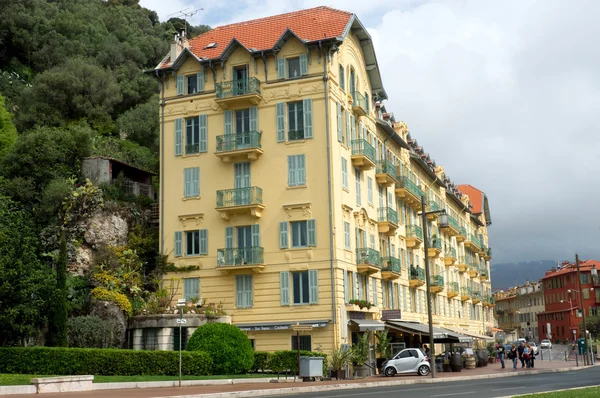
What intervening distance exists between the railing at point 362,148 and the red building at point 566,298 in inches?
3292

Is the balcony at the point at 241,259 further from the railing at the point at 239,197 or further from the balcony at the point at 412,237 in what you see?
the balcony at the point at 412,237

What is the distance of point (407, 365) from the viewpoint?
39.5 metres

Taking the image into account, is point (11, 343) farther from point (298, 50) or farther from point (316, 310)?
point (298, 50)

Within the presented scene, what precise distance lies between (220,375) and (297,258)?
28.4 feet

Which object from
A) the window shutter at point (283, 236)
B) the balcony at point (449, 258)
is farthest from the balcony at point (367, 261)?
the balcony at point (449, 258)

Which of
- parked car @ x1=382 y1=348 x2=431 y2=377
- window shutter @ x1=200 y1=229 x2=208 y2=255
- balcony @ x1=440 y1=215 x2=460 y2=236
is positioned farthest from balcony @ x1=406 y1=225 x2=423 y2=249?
window shutter @ x1=200 y1=229 x2=208 y2=255

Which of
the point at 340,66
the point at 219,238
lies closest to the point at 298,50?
the point at 340,66

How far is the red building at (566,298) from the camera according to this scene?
12400cm

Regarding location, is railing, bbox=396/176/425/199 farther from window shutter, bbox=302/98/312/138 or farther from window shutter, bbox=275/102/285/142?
window shutter, bbox=275/102/285/142

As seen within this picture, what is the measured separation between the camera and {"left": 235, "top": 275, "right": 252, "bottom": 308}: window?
135ft

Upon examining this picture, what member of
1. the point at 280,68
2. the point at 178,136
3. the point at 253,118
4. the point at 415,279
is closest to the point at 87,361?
the point at 178,136

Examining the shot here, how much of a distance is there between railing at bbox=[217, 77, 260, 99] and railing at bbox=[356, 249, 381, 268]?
36.1 ft

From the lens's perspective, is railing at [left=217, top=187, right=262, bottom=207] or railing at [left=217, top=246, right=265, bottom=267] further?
railing at [left=217, top=187, right=262, bottom=207]

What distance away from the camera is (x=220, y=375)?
1337 inches
